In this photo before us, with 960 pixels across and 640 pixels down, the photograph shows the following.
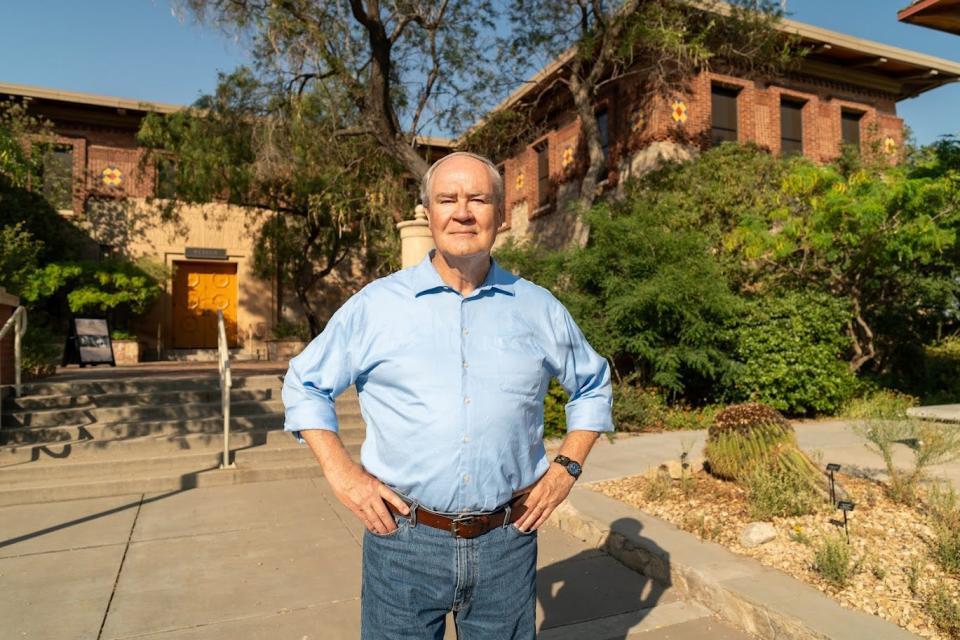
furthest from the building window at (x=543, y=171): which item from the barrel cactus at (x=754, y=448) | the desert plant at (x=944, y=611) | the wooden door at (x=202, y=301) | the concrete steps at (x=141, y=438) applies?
the desert plant at (x=944, y=611)

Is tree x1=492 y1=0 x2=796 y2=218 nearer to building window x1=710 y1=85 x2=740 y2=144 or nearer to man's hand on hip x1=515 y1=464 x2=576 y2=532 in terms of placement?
building window x1=710 y1=85 x2=740 y2=144

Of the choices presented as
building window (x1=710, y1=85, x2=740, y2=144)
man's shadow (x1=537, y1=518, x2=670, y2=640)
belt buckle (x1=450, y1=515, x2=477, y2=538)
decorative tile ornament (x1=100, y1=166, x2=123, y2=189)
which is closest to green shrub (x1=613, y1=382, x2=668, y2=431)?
man's shadow (x1=537, y1=518, x2=670, y2=640)

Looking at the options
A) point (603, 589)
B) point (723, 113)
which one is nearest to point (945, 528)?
point (603, 589)

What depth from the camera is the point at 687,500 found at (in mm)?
Answer: 4922

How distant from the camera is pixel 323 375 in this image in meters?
1.84

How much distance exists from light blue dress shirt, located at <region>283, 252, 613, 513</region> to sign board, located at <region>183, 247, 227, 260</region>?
1680cm

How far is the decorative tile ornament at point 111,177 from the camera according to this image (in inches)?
649

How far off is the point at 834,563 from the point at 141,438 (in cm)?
637

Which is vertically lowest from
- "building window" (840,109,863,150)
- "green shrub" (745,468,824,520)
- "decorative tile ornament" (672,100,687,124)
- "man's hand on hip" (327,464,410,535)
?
"green shrub" (745,468,824,520)

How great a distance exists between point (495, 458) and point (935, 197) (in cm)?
855

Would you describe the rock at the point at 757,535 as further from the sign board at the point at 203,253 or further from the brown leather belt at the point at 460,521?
the sign board at the point at 203,253

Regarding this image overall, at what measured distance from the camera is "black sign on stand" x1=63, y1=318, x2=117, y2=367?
13039 mm

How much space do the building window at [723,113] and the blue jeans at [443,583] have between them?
13959 millimetres

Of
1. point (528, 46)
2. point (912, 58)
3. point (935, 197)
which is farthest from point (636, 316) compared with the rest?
point (912, 58)
